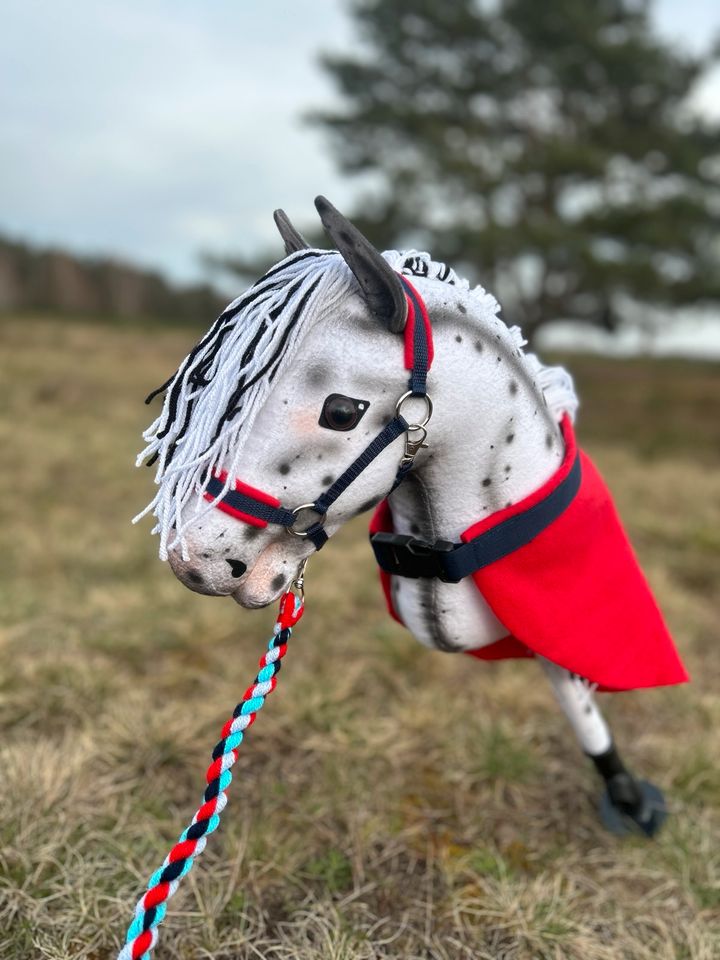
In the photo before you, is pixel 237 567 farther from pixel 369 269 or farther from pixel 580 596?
pixel 580 596

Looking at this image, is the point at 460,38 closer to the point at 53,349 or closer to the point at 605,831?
the point at 53,349

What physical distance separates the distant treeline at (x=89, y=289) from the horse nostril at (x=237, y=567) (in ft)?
53.1

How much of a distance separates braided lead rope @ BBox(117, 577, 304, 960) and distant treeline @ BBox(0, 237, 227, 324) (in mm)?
16102

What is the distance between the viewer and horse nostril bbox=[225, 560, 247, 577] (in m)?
1.19

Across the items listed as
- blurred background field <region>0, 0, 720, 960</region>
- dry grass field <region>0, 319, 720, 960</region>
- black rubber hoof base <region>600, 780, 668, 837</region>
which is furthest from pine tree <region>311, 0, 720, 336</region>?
black rubber hoof base <region>600, 780, 668, 837</region>

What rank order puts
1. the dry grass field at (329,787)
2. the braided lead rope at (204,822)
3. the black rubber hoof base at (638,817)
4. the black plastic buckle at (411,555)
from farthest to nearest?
Answer: the black rubber hoof base at (638,817)
the dry grass field at (329,787)
the black plastic buckle at (411,555)
the braided lead rope at (204,822)

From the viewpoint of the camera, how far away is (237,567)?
1.20 metres

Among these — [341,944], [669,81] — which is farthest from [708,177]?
[341,944]

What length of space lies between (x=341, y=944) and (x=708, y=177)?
1069 centimetres

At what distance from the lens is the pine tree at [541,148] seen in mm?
9805

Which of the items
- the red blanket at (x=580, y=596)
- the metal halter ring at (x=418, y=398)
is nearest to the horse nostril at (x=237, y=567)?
the metal halter ring at (x=418, y=398)

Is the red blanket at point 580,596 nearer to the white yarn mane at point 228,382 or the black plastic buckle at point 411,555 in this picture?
the black plastic buckle at point 411,555

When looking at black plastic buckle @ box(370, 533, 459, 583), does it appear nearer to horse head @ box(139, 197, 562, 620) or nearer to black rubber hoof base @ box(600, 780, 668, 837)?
horse head @ box(139, 197, 562, 620)

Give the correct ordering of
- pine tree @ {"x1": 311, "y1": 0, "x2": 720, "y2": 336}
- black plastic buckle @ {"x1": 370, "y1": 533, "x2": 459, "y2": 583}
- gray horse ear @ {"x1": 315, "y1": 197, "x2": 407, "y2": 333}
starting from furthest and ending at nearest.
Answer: pine tree @ {"x1": 311, "y1": 0, "x2": 720, "y2": 336}
black plastic buckle @ {"x1": 370, "y1": 533, "x2": 459, "y2": 583}
gray horse ear @ {"x1": 315, "y1": 197, "x2": 407, "y2": 333}
